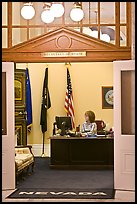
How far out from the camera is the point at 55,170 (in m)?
9.59

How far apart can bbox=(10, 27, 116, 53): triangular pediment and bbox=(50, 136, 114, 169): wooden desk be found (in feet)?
6.94

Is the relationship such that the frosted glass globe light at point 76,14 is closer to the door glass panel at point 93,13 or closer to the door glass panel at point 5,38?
the door glass panel at point 93,13

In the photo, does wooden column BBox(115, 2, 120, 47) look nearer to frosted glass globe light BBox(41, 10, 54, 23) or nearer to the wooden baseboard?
frosted glass globe light BBox(41, 10, 54, 23)

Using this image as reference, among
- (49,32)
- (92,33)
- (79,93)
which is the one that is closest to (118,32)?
(92,33)

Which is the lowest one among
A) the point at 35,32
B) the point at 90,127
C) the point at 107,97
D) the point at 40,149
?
the point at 40,149

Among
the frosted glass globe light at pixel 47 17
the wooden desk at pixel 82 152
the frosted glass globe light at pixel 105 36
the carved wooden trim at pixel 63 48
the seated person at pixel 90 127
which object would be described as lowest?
the wooden desk at pixel 82 152

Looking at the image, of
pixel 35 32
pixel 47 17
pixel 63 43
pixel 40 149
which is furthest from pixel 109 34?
pixel 40 149

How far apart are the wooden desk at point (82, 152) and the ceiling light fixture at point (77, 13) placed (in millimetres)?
2540

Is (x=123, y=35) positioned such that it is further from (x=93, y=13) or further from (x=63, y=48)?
(x=63, y=48)

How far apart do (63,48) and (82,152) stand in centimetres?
243

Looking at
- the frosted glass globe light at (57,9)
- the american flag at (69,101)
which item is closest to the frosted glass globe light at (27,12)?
the frosted glass globe light at (57,9)

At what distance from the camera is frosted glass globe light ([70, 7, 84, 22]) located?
824 cm

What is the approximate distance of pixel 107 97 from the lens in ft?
39.4

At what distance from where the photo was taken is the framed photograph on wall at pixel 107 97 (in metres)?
12.0
